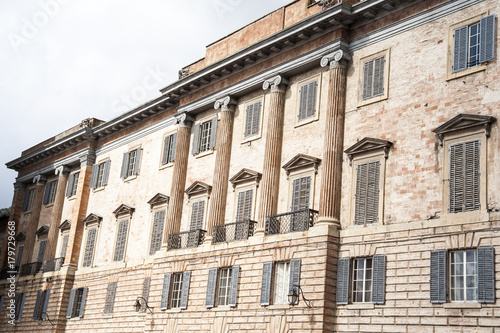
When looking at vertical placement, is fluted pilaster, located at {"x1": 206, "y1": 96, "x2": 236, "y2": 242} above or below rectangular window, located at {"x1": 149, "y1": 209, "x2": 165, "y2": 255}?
above

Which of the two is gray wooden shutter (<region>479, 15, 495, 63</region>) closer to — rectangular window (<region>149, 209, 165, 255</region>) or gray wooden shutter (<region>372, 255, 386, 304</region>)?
gray wooden shutter (<region>372, 255, 386, 304</region>)

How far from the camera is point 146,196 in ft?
124

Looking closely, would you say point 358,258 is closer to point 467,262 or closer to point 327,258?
point 327,258

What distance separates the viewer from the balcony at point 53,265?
4341 centimetres

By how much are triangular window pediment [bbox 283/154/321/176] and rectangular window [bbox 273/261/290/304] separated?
4090mm

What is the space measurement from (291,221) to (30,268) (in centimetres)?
2629

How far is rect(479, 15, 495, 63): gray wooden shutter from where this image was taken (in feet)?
74.1

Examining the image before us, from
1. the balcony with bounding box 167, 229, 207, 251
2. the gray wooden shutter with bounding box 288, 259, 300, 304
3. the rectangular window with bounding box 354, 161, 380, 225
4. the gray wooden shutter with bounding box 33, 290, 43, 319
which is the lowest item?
the gray wooden shutter with bounding box 33, 290, 43, 319

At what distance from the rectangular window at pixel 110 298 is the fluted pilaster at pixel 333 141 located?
16778mm

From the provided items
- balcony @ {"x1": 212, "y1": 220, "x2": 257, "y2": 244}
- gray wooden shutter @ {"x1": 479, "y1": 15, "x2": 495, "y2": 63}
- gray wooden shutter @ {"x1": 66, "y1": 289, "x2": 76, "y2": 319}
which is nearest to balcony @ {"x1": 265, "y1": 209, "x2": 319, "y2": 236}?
balcony @ {"x1": 212, "y1": 220, "x2": 257, "y2": 244}

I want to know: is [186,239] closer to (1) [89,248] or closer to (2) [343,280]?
(2) [343,280]

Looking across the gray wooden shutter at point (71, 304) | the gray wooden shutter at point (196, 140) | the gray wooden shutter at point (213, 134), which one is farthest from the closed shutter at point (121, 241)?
the gray wooden shutter at point (213, 134)

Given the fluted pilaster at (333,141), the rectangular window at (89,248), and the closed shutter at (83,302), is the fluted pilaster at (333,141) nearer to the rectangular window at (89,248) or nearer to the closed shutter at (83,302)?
the rectangular window at (89,248)

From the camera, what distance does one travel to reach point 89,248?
41.7 meters
